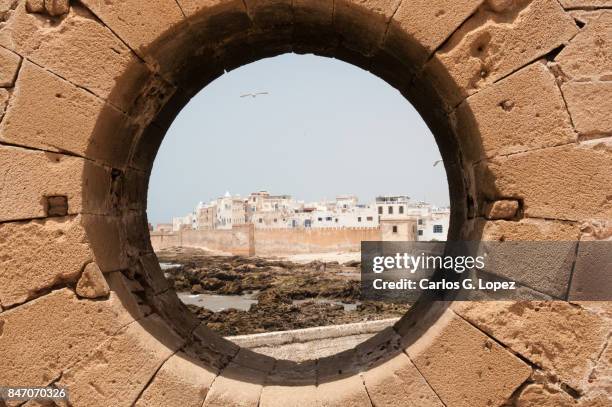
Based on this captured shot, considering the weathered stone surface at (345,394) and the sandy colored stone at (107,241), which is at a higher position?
the sandy colored stone at (107,241)

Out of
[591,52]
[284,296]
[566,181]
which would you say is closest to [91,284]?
[566,181]

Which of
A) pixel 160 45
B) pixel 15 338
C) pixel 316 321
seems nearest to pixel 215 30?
pixel 160 45

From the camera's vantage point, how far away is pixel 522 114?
2.33m

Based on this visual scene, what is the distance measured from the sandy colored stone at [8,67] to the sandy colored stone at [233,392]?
6.42ft

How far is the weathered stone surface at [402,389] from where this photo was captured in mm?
2367

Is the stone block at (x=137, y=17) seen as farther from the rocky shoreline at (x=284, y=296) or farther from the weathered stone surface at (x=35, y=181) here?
the rocky shoreline at (x=284, y=296)

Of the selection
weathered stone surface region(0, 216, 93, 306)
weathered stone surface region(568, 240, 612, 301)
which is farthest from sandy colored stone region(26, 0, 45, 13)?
weathered stone surface region(568, 240, 612, 301)

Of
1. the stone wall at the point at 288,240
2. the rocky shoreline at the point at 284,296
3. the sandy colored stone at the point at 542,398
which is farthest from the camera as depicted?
the stone wall at the point at 288,240

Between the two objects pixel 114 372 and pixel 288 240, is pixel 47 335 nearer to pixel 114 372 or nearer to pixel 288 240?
pixel 114 372

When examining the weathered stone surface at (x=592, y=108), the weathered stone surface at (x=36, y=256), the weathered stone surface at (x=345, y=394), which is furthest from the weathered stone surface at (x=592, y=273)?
the weathered stone surface at (x=36, y=256)

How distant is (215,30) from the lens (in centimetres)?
266

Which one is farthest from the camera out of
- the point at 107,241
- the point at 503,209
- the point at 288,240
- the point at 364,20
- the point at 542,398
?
the point at 288,240

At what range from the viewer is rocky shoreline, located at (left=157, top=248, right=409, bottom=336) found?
13.3m

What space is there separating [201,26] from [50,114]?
3.10 ft
